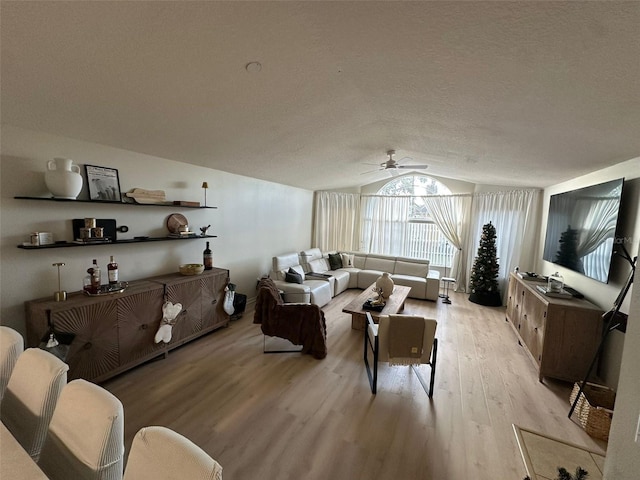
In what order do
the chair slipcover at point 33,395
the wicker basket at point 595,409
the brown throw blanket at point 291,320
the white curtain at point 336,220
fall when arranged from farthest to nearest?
1. the white curtain at point 336,220
2. the brown throw blanket at point 291,320
3. the wicker basket at point 595,409
4. the chair slipcover at point 33,395

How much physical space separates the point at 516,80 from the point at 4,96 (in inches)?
128

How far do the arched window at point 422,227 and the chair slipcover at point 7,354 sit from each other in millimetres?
6504

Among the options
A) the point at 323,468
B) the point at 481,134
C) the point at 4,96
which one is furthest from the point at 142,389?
the point at 481,134

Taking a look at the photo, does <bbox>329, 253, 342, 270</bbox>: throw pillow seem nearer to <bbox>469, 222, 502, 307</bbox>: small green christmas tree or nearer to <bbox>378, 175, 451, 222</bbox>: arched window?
<bbox>378, 175, 451, 222</bbox>: arched window

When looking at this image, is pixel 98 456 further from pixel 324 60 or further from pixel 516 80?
pixel 516 80

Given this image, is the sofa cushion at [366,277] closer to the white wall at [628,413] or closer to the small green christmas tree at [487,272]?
the small green christmas tree at [487,272]

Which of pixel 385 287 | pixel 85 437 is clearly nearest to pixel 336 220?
pixel 385 287

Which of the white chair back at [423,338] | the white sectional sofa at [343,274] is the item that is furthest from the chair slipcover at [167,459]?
the white sectional sofa at [343,274]

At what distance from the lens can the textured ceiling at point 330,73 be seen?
123 cm

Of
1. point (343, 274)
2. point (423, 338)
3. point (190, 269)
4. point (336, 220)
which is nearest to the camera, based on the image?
point (423, 338)

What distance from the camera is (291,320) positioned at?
3.16 meters

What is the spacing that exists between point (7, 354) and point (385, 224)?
21.3 ft

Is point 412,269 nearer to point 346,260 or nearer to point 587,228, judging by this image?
point 346,260

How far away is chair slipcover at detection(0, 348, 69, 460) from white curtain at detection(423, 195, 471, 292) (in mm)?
6491
